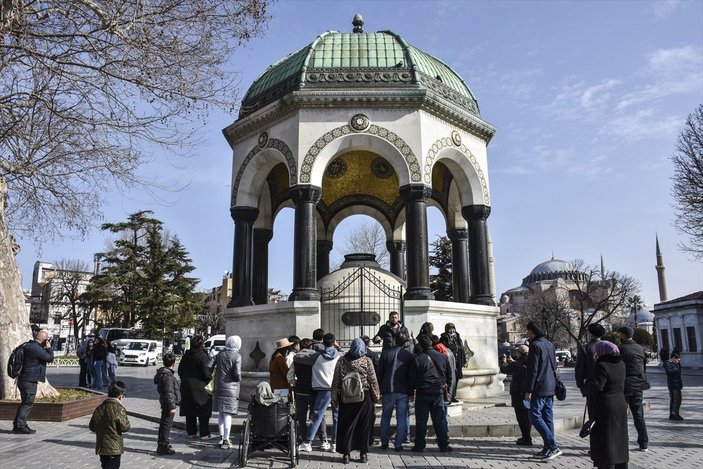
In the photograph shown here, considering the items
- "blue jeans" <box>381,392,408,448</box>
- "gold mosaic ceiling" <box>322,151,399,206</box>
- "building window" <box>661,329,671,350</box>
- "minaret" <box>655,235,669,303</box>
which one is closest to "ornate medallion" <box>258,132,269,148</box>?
"gold mosaic ceiling" <box>322,151,399,206</box>

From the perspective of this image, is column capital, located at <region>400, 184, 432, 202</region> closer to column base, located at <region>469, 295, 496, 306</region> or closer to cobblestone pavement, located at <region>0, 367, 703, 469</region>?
column base, located at <region>469, 295, 496, 306</region>

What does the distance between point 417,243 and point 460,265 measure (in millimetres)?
3877

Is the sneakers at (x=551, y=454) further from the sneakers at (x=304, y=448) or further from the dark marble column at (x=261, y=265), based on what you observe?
the dark marble column at (x=261, y=265)

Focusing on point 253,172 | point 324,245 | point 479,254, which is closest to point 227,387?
point 253,172

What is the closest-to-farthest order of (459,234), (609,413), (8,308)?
(609,413)
(8,308)
(459,234)

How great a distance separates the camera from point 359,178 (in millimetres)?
16562

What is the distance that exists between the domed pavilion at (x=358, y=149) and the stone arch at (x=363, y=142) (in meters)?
0.02

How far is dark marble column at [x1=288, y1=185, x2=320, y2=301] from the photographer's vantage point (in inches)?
454

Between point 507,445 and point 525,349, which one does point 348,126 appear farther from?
point 507,445

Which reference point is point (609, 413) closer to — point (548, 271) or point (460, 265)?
point (460, 265)

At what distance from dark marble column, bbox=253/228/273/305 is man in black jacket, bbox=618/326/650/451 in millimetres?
9793

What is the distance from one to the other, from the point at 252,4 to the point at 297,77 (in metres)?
3.80

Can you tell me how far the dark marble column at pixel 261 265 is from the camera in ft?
50.1

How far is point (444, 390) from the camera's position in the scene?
7.70 meters
